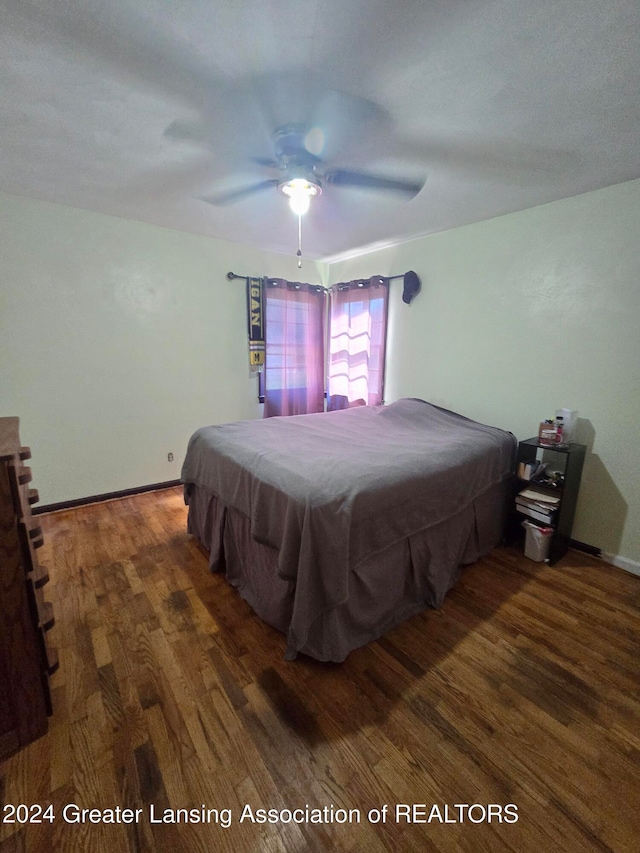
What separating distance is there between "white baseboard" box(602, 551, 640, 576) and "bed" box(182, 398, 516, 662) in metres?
0.69

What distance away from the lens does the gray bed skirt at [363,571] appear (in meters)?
1.57

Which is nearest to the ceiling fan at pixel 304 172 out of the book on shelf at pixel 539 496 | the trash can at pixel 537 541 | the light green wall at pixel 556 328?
the light green wall at pixel 556 328

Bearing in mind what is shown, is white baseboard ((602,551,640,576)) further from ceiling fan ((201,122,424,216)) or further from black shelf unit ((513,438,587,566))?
ceiling fan ((201,122,424,216))

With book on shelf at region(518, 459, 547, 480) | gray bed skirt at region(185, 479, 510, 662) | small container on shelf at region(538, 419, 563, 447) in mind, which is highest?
small container on shelf at region(538, 419, 563, 447)

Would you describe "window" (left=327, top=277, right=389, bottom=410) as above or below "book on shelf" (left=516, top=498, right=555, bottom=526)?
above

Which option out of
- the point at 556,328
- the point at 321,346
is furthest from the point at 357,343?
the point at 556,328

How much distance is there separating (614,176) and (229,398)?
3383mm

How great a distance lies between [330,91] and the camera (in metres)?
1.32

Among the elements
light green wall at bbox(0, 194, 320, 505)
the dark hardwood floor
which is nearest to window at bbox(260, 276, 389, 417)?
light green wall at bbox(0, 194, 320, 505)

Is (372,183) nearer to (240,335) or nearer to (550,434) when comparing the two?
(550,434)

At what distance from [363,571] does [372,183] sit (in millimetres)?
1929

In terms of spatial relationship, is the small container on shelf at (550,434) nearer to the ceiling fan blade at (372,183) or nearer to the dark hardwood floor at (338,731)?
the dark hardwood floor at (338,731)

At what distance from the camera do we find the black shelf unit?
2.20 metres

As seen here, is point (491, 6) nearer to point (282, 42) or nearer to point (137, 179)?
point (282, 42)
